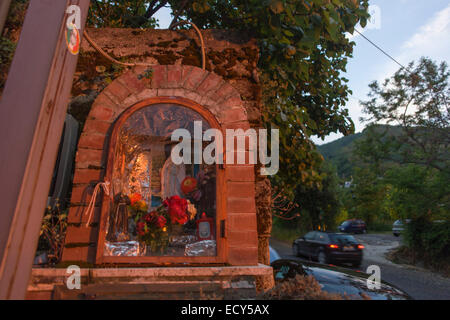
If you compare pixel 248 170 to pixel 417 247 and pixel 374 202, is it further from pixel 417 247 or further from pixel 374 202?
pixel 374 202

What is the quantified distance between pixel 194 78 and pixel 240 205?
137cm

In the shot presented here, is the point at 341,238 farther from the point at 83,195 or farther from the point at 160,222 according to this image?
the point at 83,195

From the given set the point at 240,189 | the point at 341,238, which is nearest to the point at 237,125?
the point at 240,189

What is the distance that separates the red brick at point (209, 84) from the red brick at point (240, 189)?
0.96m

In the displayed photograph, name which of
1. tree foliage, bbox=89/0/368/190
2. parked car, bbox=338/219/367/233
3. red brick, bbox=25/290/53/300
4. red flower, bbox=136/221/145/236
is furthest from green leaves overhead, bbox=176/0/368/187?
parked car, bbox=338/219/367/233

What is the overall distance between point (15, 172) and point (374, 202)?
31.4 m

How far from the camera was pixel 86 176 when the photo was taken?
2.55 meters

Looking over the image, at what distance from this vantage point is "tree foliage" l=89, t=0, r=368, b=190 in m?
3.05

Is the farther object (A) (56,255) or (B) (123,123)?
(B) (123,123)

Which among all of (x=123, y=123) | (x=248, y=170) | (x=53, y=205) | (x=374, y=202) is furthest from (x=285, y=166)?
(x=374, y=202)

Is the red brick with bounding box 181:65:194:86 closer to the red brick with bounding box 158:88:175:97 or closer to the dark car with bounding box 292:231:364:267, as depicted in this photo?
the red brick with bounding box 158:88:175:97

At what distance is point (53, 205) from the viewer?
2635 mm
